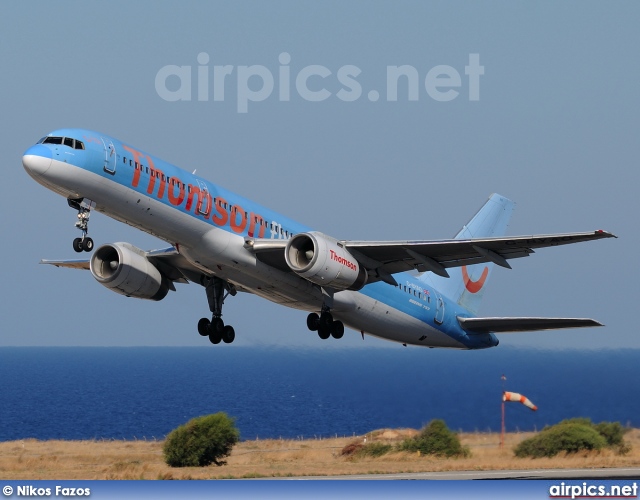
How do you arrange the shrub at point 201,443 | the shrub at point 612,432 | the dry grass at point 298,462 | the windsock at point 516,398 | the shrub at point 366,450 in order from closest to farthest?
the dry grass at point 298,462 < the shrub at point 612,432 < the windsock at point 516,398 < the shrub at point 366,450 < the shrub at point 201,443

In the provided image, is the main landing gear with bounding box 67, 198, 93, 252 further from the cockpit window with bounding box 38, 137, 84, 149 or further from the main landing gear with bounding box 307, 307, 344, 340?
the main landing gear with bounding box 307, 307, 344, 340

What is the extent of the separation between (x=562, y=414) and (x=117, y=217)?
29.6 metres

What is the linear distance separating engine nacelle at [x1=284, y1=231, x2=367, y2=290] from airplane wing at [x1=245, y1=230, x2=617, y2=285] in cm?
43

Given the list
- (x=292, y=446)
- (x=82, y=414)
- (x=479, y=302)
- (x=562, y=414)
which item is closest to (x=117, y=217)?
(x=479, y=302)

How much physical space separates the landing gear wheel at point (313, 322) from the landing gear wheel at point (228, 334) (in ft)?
9.95

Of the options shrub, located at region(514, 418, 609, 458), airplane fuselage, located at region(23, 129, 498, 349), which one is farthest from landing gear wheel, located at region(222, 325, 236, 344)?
shrub, located at region(514, 418, 609, 458)

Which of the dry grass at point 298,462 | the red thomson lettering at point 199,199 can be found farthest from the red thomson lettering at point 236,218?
the dry grass at point 298,462

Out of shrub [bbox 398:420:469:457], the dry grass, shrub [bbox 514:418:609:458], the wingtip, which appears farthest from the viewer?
shrub [bbox 398:420:469:457]

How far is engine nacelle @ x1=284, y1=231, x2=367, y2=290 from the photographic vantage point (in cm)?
3312

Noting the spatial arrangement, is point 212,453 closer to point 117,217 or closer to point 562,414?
point 562,414

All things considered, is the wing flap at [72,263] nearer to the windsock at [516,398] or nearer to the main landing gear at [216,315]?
the main landing gear at [216,315]

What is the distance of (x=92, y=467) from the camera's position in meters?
54.7

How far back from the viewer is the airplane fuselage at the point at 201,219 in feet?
98.9

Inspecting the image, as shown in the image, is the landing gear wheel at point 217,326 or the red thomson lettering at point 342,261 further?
the landing gear wheel at point 217,326
